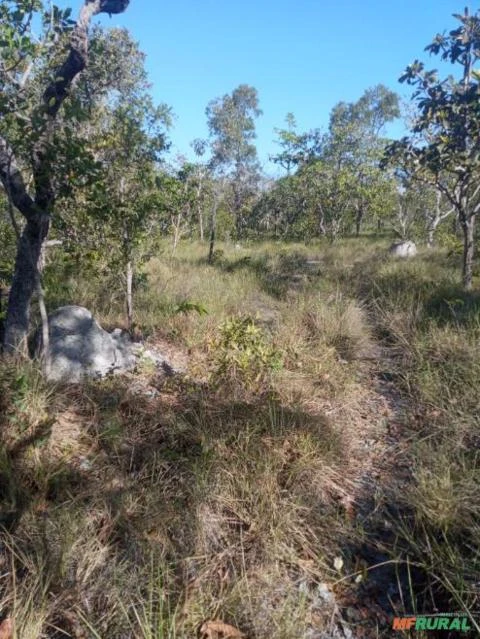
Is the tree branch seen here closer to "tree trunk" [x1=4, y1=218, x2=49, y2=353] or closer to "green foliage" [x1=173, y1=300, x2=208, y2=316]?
"tree trunk" [x1=4, y1=218, x2=49, y2=353]

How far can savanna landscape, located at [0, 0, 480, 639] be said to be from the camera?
1.61m

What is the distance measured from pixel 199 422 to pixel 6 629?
1.42m

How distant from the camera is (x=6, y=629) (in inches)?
56.1

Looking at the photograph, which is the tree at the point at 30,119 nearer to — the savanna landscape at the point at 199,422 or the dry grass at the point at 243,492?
the savanna landscape at the point at 199,422

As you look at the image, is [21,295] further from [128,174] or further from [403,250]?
[403,250]

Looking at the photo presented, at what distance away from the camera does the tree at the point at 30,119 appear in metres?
2.40

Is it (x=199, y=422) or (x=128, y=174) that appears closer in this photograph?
(x=199, y=422)

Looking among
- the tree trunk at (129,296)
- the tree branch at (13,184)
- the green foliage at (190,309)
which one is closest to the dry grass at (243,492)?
the green foliage at (190,309)

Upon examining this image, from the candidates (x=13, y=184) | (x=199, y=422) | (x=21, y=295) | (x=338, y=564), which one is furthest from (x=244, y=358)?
(x=13, y=184)

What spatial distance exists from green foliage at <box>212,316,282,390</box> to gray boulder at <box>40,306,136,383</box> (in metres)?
0.89

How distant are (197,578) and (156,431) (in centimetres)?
113

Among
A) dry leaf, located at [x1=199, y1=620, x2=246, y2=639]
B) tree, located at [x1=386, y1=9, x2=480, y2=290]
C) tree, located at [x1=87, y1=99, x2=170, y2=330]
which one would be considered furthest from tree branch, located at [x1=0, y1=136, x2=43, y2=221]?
tree, located at [x1=386, y1=9, x2=480, y2=290]

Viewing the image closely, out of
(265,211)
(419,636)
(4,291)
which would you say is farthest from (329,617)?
(265,211)

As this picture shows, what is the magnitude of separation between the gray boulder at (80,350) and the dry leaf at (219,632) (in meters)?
2.12
